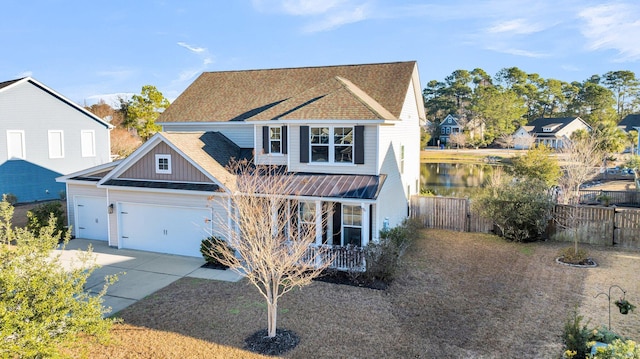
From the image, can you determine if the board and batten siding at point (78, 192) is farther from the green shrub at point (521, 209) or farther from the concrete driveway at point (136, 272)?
the green shrub at point (521, 209)

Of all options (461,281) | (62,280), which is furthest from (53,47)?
(461,281)

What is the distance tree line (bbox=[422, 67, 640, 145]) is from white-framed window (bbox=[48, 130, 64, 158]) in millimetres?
68874

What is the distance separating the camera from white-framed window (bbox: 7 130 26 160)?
80.4 feet

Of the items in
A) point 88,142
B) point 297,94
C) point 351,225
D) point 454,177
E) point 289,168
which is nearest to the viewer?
point 351,225

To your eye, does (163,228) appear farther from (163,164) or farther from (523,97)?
(523,97)

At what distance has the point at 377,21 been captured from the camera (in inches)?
837

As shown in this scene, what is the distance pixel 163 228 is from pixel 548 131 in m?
74.8

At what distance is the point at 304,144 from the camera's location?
15.9 m

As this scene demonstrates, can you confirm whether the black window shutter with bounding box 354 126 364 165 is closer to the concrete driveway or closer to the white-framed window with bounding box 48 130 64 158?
the concrete driveway

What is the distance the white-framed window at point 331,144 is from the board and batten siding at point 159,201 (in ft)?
12.7

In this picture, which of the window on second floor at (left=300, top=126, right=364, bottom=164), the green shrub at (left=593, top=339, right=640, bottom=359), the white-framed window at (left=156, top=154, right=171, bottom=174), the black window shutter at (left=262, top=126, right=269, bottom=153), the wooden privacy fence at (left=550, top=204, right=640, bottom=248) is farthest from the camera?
the black window shutter at (left=262, top=126, right=269, bottom=153)

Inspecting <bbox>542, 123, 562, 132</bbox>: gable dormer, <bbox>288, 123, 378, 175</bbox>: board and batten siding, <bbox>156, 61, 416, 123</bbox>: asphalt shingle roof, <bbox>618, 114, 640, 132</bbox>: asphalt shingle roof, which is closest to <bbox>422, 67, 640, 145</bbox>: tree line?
<bbox>542, 123, 562, 132</bbox>: gable dormer

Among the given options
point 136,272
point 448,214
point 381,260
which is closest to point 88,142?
point 136,272

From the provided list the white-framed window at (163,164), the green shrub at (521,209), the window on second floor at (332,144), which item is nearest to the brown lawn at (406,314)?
the green shrub at (521,209)
